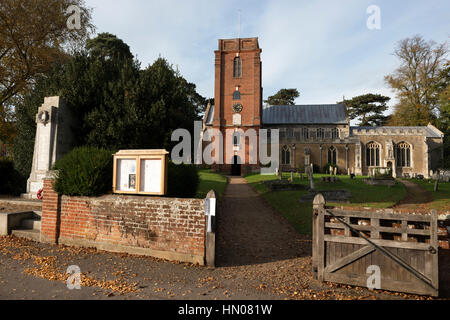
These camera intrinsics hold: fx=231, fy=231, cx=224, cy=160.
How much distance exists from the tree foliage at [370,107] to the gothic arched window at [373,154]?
1852 cm

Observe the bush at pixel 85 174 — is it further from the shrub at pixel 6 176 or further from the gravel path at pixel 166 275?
the shrub at pixel 6 176

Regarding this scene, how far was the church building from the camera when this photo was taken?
3931 cm

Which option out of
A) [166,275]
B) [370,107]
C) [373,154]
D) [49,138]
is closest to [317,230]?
[166,275]

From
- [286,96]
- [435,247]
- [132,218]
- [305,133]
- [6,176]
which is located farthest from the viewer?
[286,96]

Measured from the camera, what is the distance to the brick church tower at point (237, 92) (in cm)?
3928

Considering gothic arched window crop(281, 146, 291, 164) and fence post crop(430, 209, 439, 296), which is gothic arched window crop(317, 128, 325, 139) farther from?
fence post crop(430, 209, 439, 296)

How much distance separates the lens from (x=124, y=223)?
245 inches

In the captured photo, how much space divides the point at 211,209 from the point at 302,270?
2649 mm

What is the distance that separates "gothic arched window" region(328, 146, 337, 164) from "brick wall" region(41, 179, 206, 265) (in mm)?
41296

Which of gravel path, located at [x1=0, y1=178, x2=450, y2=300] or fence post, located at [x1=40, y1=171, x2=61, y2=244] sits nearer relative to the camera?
gravel path, located at [x1=0, y1=178, x2=450, y2=300]

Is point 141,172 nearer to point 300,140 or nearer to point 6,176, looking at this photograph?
point 6,176

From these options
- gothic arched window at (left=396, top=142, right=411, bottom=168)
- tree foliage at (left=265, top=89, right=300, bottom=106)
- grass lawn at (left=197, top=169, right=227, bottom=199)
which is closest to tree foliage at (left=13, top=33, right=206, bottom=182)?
grass lawn at (left=197, top=169, right=227, bottom=199)

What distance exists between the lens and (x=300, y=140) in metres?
43.0

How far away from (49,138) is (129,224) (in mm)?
Result: 8254
